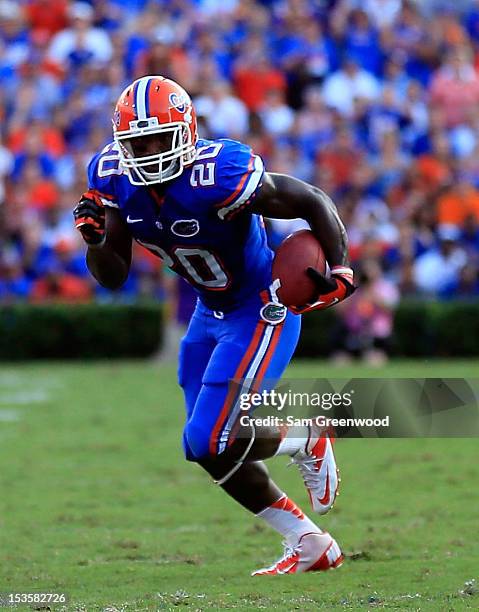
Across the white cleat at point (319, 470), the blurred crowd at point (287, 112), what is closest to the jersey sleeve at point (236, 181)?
the white cleat at point (319, 470)

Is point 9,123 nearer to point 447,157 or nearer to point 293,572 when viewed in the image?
point 447,157

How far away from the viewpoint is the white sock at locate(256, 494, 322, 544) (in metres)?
4.43

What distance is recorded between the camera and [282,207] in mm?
4215

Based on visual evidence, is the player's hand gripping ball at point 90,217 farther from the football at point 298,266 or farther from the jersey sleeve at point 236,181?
the football at point 298,266

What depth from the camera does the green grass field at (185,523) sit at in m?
3.93

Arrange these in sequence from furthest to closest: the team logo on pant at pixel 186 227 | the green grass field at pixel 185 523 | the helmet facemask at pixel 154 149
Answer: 1. the team logo on pant at pixel 186 227
2. the helmet facemask at pixel 154 149
3. the green grass field at pixel 185 523

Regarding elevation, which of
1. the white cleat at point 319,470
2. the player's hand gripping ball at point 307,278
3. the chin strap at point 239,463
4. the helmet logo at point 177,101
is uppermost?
the helmet logo at point 177,101

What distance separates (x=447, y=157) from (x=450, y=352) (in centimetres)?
215

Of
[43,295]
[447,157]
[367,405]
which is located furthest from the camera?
[447,157]

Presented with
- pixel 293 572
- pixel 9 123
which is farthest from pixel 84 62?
pixel 293 572

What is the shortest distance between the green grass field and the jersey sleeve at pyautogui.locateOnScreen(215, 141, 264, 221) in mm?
1254

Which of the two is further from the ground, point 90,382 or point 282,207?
point 282,207

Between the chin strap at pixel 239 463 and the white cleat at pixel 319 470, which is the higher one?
the chin strap at pixel 239 463

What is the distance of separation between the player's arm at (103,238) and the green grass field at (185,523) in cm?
104
